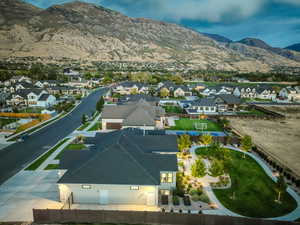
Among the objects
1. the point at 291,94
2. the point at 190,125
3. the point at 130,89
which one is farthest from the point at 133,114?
the point at 291,94

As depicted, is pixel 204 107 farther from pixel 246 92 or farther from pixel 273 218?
pixel 273 218

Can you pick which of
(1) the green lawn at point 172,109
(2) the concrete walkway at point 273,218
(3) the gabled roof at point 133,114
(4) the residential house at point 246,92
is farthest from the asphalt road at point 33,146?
(4) the residential house at point 246,92

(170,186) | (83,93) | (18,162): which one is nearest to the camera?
(170,186)

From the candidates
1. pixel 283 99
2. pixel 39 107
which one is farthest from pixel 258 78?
pixel 39 107

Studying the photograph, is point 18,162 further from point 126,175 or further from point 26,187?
point 126,175

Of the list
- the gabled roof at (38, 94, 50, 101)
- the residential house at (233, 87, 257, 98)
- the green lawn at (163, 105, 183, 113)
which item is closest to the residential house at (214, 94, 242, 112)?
the green lawn at (163, 105, 183, 113)

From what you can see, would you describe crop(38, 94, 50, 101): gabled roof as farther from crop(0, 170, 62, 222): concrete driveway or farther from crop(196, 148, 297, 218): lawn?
crop(196, 148, 297, 218): lawn

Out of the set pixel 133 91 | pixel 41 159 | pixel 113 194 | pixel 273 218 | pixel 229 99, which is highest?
pixel 133 91
